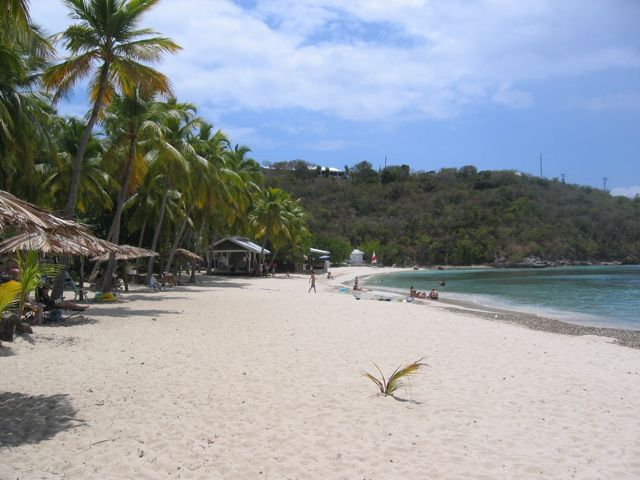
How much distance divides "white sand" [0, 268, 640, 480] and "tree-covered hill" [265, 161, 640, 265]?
74.4 m

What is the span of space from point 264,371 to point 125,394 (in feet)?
6.66

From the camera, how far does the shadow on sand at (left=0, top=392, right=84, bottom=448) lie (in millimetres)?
4531

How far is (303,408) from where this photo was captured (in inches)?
Result: 225

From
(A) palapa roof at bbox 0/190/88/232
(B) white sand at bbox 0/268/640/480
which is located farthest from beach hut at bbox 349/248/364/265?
(A) palapa roof at bbox 0/190/88/232

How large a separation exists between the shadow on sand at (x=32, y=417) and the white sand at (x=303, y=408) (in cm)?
2

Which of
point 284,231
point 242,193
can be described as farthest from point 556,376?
point 284,231

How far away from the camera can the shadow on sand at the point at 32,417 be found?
14.9ft

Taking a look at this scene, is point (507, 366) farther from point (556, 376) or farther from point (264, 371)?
point (264, 371)

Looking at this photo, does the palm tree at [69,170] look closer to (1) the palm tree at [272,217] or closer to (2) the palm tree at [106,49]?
(2) the palm tree at [106,49]

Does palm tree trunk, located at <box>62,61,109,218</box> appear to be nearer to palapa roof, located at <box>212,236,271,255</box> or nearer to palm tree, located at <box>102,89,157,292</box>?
palm tree, located at <box>102,89,157,292</box>

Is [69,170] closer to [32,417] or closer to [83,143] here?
[83,143]

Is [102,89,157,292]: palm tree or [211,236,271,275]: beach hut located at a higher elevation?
[102,89,157,292]: palm tree

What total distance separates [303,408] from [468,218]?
305ft

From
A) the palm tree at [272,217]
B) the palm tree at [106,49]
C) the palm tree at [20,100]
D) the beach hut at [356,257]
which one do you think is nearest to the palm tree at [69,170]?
the palm tree at [20,100]
